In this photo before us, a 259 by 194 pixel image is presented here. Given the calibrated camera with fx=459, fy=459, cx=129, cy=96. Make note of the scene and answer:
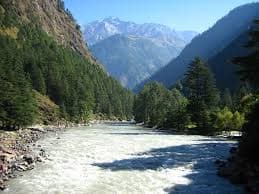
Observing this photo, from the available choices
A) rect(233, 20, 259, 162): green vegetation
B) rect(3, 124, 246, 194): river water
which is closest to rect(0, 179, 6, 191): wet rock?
rect(3, 124, 246, 194): river water

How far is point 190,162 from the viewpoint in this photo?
173 feet

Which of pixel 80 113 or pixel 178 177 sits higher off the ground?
pixel 80 113

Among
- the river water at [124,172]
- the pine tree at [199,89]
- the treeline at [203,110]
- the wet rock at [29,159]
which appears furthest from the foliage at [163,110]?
the wet rock at [29,159]

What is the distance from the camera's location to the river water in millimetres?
38438

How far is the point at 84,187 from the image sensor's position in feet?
127

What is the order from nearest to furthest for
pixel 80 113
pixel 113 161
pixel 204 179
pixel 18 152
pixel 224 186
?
pixel 224 186 → pixel 204 179 → pixel 113 161 → pixel 18 152 → pixel 80 113

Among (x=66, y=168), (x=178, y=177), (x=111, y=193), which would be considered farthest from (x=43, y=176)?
(x=178, y=177)

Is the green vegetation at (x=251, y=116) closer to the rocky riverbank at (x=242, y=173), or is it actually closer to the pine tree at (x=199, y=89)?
the rocky riverbank at (x=242, y=173)

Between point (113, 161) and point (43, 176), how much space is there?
11657 millimetres

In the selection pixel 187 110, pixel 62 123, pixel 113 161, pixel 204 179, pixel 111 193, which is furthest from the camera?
pixel 62 123

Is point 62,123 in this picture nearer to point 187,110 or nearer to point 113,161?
point 187,110

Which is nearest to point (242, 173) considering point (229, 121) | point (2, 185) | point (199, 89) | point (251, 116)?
point (251, 116)

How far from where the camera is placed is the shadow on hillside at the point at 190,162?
39.3 metres

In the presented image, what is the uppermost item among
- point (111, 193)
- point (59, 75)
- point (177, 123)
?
point (59, 75)
